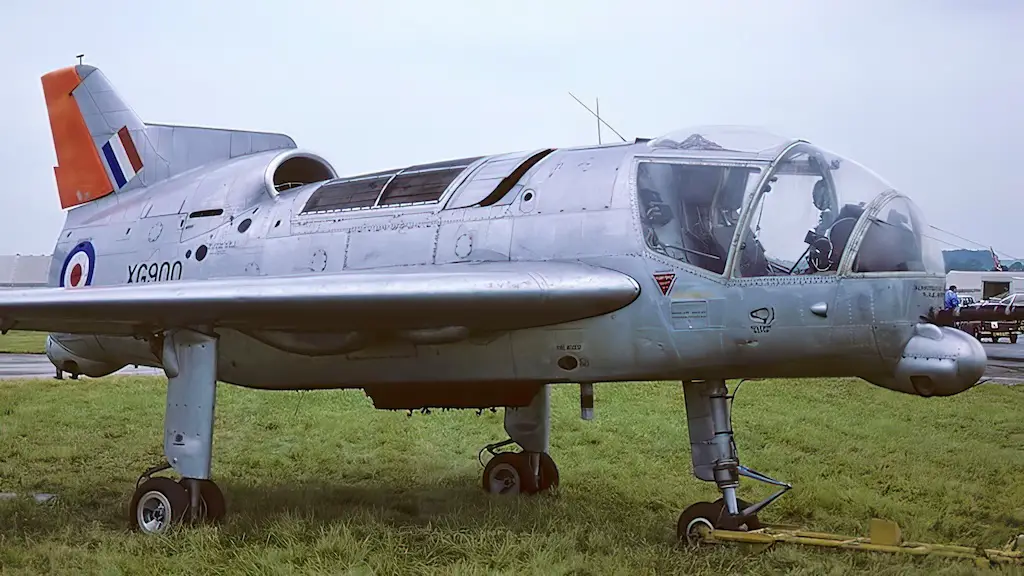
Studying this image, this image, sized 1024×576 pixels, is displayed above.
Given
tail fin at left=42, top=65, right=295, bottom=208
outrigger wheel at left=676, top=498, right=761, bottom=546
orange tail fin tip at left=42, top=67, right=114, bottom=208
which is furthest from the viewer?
orange tail fin tip at left=42, top=67, right=114, bottom=208

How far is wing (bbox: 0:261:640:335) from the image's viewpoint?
6328 mm

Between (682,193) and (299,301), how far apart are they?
9.23ft

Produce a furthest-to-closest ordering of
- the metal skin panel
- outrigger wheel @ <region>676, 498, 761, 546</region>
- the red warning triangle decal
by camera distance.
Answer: outrigger wheel @ <region>676, 498, 761, 546</region> < the red warning triangle decal < the metal skin panel

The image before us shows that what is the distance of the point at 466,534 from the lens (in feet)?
22.2

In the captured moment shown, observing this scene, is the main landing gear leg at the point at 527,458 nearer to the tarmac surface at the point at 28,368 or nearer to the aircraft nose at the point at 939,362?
the aircraft nose at the point at 939,362

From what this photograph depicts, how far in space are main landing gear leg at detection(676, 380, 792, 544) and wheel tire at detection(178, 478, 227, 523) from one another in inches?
139

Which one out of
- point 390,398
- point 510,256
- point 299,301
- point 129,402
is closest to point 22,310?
point 299,301

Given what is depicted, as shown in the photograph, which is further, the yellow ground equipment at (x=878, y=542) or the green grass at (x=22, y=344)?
the green grass at (x=22, y=344)

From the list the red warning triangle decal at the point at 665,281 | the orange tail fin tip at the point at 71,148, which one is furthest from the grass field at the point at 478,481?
the orange tail fin tip at the point at 71,148

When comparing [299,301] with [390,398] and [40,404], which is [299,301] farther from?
[40,404]

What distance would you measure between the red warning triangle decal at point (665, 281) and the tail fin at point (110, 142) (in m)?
5.36

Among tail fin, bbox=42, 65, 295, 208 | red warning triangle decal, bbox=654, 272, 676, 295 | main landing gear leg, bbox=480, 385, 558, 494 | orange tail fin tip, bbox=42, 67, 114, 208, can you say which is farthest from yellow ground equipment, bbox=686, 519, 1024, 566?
orange tail fin tip, bbox=42, 67, 114, 208

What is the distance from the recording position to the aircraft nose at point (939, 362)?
608 cm

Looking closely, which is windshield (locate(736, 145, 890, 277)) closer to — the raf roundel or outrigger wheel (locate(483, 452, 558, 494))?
outrigger wheel (locate(483, 452, 558, 494))
